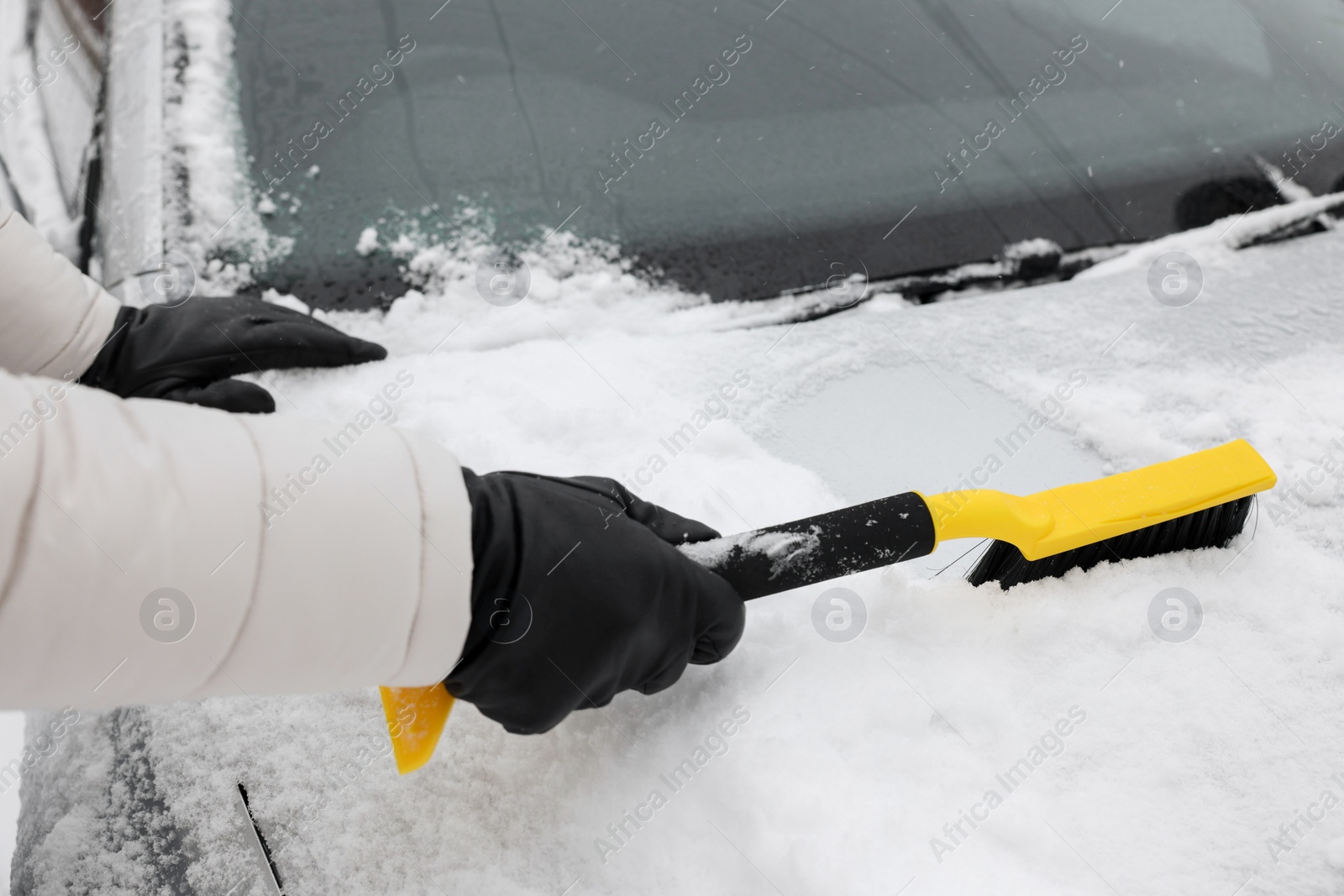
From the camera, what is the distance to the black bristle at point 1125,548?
1107 mm

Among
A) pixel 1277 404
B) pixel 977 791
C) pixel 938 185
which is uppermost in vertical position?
pixel 938 185

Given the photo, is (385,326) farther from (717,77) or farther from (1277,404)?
(1277,404)

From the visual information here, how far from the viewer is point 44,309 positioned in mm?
1193

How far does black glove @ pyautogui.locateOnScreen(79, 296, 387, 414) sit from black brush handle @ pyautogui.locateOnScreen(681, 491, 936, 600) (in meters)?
0.73

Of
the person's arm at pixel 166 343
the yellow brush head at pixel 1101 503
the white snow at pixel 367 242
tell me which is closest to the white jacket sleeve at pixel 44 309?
the person's arm at pixel 166 343

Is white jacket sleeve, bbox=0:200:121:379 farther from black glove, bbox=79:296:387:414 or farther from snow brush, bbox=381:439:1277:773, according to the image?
snow brush, bbox=381:439:1277:773

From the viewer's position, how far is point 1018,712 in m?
0.97

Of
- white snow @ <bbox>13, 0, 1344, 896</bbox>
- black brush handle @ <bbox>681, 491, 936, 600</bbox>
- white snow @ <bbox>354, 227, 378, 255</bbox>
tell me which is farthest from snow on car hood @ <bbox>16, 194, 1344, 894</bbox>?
white snow @ <bbox>354, 227, 378, 255</bbox>

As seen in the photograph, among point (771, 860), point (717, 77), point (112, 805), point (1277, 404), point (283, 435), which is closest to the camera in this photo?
point (283, 435)

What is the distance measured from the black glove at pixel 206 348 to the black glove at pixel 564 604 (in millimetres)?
569

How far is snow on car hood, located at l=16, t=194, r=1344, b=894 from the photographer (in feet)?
2.90

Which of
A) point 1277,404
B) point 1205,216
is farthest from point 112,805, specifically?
point 1205,216

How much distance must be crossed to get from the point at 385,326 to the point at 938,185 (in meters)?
0.97

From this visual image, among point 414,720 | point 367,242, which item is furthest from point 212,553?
point 367,242
